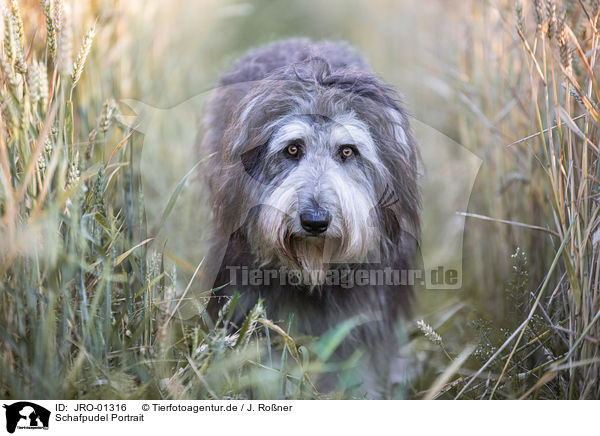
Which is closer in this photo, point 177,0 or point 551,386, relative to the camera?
point 551,386

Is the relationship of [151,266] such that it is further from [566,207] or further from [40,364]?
[566,207]

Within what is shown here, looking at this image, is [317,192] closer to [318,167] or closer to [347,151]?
[318,167]

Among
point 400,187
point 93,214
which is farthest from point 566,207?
point 93,214

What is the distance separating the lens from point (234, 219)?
9.34ft

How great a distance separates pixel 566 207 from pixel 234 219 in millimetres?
1571

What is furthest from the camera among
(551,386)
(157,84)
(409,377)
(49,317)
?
(157,84)

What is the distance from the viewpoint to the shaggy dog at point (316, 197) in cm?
261
